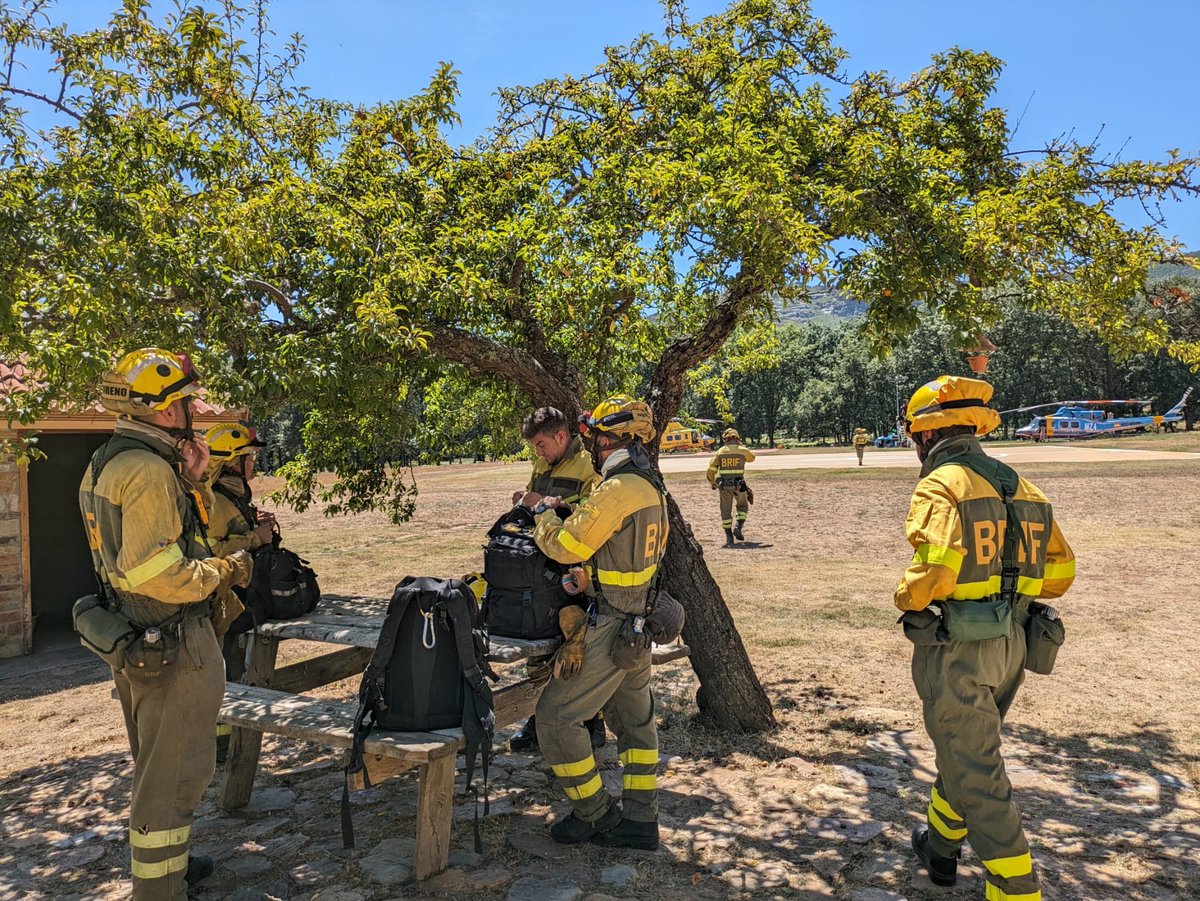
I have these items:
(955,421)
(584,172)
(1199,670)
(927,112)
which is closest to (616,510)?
(955,421)

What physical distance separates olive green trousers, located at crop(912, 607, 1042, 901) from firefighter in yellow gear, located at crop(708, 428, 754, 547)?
11768mm

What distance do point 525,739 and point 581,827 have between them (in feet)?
5.43

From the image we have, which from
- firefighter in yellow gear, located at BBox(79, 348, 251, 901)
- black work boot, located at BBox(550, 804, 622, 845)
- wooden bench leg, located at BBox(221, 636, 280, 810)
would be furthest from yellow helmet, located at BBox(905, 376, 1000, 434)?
wooden bench leg, located at BBox(221, 636, 280, 810)

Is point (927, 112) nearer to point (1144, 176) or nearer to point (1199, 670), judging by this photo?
point (1144, 176)

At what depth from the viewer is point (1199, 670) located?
7270mm

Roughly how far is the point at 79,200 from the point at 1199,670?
9.11 m

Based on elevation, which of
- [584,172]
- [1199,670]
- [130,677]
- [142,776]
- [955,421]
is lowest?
[1199,670]

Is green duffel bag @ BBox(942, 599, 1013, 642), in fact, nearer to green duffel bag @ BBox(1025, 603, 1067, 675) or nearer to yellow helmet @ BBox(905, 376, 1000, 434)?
green duffel bag @ BBox(1025, 603, 1067, 675)

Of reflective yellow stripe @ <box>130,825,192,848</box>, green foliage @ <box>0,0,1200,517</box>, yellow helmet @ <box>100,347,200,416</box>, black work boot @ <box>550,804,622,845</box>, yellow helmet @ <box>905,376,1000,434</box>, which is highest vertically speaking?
green foliage @ <box>0,0,1200,517</box>

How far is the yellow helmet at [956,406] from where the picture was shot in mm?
3850

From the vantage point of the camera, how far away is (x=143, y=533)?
11.1ft

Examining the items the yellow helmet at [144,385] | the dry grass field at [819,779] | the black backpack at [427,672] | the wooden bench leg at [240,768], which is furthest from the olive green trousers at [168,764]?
the wooden bench leg at [240,768]

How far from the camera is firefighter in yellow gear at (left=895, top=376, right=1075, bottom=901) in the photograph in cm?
348

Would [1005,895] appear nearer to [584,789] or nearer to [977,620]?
[977,620]
